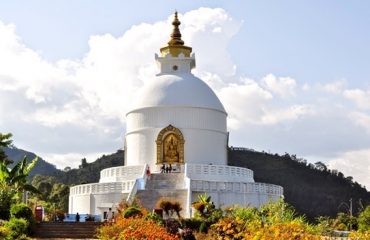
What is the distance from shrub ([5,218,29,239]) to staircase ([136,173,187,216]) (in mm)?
9264

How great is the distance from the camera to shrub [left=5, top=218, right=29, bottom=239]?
25.7 m

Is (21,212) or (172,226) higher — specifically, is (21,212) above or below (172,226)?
above

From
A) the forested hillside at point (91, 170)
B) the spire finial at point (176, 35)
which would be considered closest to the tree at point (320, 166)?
the forested hillside at point (91, 170)

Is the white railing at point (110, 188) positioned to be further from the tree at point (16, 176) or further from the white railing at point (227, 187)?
the tree at point (16, 176)

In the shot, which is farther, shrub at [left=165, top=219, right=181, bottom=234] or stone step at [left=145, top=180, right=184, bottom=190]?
stone step at [left=145, top=180, right=184, bottom=190]

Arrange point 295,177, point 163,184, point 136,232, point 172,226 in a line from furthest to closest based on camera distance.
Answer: point 295,177, point 163,184, point 172,226, point 136,232

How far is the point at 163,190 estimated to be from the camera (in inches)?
1462

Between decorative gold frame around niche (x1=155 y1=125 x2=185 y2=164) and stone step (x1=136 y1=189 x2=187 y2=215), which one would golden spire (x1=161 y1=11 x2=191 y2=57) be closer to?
decorative gold frame around niche (x1=155 y1=125 x2=185 y2=164)

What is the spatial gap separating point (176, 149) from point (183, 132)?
1.25m

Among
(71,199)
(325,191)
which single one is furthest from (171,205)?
(325,191)

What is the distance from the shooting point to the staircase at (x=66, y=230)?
28.7m

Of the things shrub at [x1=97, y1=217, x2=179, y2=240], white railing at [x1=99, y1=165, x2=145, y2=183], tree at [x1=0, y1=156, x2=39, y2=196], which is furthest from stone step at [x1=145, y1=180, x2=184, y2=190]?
shrub at [x1=97, y1=217, x2=179, y2=240]

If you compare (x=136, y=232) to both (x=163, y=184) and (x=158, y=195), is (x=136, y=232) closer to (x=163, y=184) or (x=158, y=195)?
(x=158, y=195)

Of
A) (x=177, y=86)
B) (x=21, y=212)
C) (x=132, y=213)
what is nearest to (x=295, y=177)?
(x=177, y=86)
